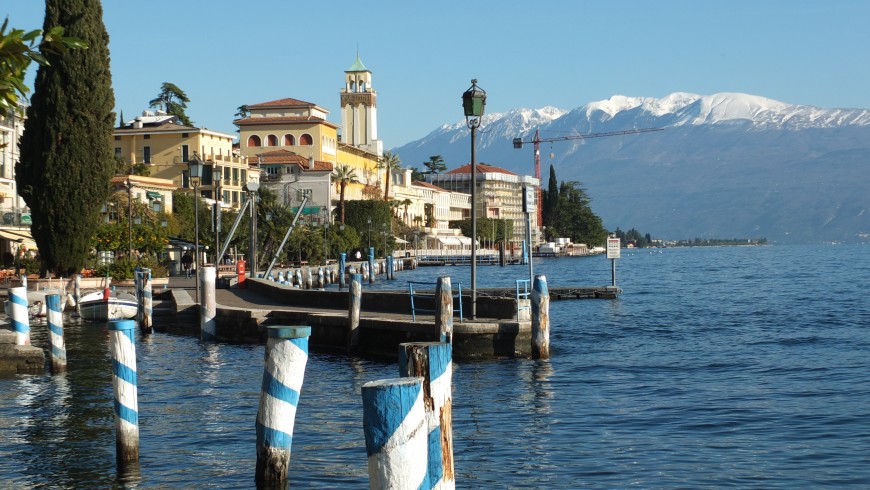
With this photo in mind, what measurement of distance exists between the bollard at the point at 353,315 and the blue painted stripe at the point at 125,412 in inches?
509

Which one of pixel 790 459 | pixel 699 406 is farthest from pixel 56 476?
pixel 699 406

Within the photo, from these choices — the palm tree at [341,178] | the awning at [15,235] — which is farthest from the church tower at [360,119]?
the awning at [15,235]

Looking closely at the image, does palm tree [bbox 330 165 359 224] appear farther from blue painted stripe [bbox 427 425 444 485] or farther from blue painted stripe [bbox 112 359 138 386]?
blue painted stripe [bbox 427 425 444 485]

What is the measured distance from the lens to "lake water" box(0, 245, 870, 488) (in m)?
13.9

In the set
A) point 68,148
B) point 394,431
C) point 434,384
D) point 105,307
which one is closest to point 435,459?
point 434,384

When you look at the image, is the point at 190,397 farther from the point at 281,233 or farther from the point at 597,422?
the point at 281,233

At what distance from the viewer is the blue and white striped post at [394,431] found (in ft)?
21.4

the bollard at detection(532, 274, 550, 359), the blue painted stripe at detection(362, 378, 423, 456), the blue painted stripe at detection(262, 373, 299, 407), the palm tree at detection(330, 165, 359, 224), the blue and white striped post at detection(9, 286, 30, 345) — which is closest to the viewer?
the blue painted stripe at detection(362, 378, 423, 456)

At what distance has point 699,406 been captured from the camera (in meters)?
19.8

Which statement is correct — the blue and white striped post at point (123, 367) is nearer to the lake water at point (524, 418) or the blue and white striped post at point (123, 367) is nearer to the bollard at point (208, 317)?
the lake water at point (524, 418)

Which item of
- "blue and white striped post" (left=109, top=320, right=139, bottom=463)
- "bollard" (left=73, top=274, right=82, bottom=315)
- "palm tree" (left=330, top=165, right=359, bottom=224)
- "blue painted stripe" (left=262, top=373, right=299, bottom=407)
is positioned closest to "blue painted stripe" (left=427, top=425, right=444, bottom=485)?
"blue painted stripe" (left=262, top=373, right=299, bottom=407)

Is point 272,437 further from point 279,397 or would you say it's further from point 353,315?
point 353,315

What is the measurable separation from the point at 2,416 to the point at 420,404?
41.4 feet

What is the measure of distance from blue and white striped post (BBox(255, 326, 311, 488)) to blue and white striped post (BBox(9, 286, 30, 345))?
1228cm
